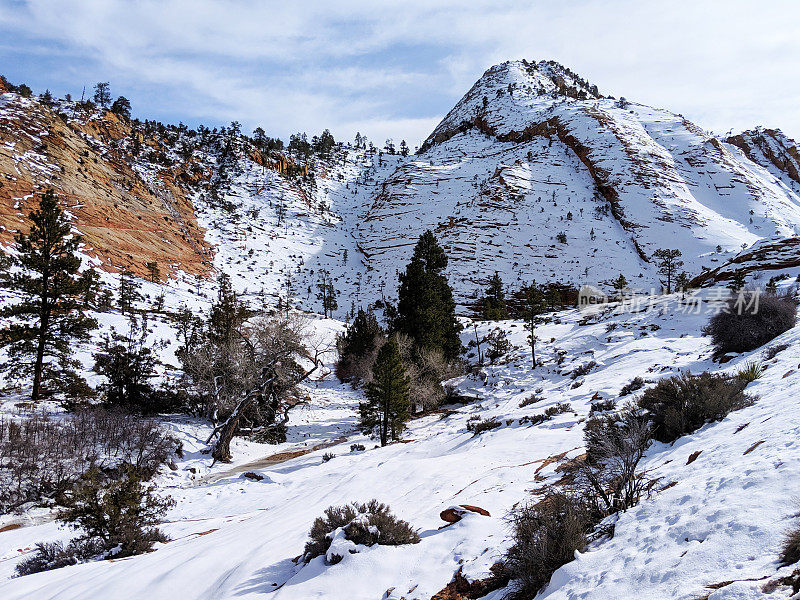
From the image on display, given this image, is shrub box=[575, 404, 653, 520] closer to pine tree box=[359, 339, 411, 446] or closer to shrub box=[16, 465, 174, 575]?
shrub box=[16, 465, 174, 575]

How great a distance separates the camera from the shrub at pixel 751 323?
13570 millimetres

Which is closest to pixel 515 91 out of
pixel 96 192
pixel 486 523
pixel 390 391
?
pixel 96 192

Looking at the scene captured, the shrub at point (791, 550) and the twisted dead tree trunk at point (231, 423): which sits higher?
the shrub at point (791, 550)

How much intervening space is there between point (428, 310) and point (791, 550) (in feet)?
97.6

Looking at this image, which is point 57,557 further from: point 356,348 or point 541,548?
point 356,348

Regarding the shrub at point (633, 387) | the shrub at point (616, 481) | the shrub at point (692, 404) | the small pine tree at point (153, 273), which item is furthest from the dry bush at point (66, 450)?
the small pine tree at point (153, 273)

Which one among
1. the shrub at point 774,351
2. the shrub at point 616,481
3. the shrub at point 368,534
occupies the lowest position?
the shrub at point 368,534

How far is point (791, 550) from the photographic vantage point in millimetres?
2770

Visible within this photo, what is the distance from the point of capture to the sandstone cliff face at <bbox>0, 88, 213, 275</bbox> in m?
46.6

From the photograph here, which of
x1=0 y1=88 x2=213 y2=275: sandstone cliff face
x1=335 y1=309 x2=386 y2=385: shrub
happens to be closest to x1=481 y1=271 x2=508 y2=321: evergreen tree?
x1=335 y1=309 x2=386 y2=385: shrub

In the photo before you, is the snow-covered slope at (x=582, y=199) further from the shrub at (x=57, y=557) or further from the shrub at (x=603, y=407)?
the shrub at (x=57, y=557)

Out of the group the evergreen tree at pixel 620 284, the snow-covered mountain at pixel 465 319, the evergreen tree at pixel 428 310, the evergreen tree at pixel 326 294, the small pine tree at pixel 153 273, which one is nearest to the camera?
the snow-covered mountain at pixel 465 319

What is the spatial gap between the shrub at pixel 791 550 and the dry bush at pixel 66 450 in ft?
56.9

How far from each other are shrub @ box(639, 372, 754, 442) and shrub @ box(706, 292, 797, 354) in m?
7.20
